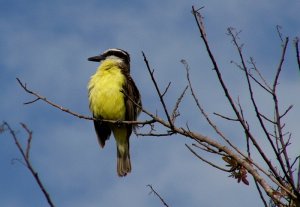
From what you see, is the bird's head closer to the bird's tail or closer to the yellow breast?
the yellow breast

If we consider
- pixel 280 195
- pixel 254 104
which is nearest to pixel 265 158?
pixel 280 195

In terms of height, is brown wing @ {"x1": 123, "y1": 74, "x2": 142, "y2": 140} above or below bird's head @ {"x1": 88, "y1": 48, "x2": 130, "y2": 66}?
below

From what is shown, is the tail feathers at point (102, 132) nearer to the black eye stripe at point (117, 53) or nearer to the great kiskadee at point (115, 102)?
the great kiskadee at point (115, 102)

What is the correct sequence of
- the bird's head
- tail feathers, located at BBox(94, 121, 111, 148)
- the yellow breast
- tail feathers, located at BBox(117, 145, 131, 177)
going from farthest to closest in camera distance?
the bird's head, tail feathers, located at BBox(94, 121, 111, 148), tail feathers, located at BBox(117, 145, 131, 177), the yellow breast

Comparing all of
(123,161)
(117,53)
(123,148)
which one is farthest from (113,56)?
(123,161)

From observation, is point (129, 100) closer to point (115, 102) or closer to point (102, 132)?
point (115, 102)

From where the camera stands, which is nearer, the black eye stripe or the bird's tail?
the bird's tail

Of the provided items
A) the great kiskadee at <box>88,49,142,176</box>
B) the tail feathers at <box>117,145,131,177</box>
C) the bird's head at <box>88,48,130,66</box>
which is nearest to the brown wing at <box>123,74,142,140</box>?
the great kiskadee at <box>88,49,142,176</box>

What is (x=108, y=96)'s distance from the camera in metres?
7.46

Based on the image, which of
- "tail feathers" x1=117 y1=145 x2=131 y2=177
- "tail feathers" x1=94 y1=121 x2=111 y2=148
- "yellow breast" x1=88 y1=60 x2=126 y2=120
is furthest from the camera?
"tail feathers" x1=94 y1=121 x2=111 y2=148

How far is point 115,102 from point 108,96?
12cm

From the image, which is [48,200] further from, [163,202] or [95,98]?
[95,98]

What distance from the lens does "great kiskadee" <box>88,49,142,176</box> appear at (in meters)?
7.48

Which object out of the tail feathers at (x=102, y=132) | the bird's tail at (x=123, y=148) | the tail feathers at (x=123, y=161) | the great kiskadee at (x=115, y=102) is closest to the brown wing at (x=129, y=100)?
the great kiskadee at (x=115, y=102)
